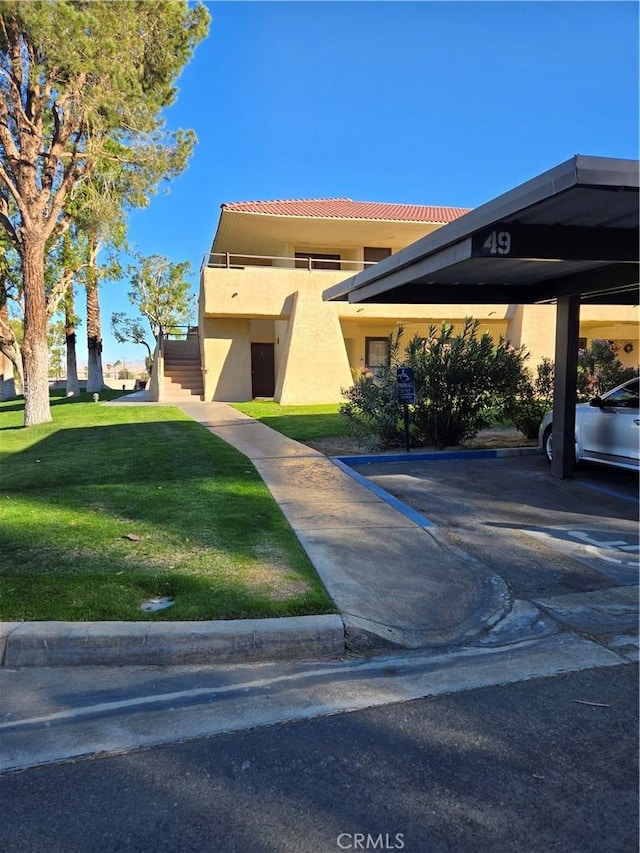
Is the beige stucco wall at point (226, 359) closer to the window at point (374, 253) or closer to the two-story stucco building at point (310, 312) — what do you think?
the two-story stucco building at point (310, 312)

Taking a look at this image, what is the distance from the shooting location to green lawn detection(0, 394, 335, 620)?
417 centimetres

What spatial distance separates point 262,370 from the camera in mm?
26219

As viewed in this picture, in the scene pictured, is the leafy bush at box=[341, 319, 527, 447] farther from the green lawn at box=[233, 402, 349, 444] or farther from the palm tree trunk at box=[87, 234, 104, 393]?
the palm tree trunk at box=[87, 234, 104, 393]

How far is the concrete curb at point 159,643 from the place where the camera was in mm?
3648

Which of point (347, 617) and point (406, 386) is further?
point (406, 386)

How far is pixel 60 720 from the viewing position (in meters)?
3.05

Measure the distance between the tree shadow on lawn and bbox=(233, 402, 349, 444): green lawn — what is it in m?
3.57

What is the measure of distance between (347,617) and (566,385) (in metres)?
6.02

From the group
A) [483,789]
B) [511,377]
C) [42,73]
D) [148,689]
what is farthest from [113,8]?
[483,789]

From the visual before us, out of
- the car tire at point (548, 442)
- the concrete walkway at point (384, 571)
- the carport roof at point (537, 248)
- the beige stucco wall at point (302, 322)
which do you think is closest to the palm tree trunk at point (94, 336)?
the beige stucco wall at point (302, 322)

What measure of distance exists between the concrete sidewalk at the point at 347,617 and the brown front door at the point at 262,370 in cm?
1906

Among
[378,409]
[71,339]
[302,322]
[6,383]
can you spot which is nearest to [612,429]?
[378,409]

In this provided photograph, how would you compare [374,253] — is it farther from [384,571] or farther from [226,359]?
[384,571]

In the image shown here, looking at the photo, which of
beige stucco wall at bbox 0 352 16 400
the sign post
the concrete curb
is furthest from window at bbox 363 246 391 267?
the concrete curb
